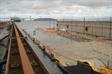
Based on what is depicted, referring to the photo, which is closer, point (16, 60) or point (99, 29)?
point (16, 60)

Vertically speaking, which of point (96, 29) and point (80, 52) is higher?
point (80, 52)

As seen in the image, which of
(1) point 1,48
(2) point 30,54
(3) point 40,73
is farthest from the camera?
(1) point 1,48

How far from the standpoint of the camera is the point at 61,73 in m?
7.80

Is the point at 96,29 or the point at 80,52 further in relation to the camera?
the point at 96,29

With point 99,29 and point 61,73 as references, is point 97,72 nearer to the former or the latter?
point 61,73

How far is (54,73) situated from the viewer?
7.66 meters

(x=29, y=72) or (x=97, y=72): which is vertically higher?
(x=29, y=72)

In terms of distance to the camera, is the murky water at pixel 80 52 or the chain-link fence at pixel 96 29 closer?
the murky water at pixel 80 52

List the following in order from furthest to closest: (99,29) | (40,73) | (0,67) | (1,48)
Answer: (99,29) → (1,48) → (0,67) → (40,73)

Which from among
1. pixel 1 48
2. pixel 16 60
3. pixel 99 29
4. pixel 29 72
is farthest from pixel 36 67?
pixel 99 29

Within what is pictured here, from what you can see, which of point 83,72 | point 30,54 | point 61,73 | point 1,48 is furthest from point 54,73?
point 1,48

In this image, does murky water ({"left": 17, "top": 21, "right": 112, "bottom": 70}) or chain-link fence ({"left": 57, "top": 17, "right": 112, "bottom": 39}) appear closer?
murky water ({"left": 17, "top": 21, "right": 112, "bottom": 70})

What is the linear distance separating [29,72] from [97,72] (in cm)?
274

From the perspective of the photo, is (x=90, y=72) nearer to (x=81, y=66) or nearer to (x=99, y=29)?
(x=81, y=66)
